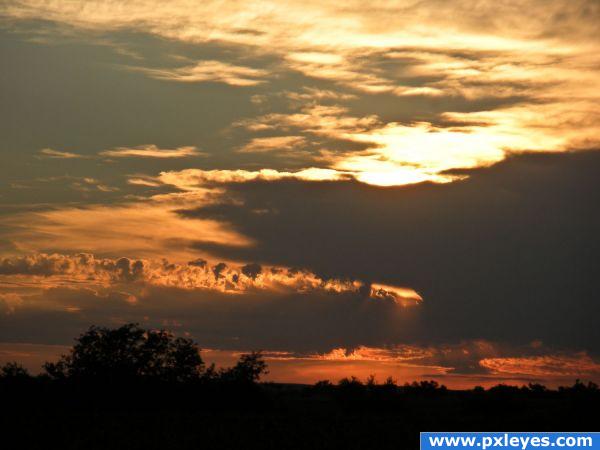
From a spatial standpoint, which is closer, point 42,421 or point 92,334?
point 42,421

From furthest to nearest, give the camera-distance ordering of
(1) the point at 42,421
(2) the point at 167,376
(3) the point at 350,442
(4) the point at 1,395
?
1. (2) the point at 167,376
2. (4) the point at 1,395
3. (1) the point at 42,421
4. (3) the point at 350,442

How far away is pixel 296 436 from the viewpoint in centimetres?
5738

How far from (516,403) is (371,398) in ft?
44.6

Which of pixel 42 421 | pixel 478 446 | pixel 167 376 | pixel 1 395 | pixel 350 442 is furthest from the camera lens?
pixel 167 376

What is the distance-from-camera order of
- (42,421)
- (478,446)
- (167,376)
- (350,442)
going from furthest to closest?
(167,376), (42,421), (350,442), (478,446)

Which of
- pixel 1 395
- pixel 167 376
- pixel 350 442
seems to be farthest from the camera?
pixel 167 376

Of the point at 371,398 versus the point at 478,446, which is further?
the point at 371,398

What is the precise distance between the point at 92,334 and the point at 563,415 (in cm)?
4031

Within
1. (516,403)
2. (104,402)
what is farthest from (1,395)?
(516,403)

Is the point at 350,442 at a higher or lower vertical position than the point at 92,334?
lower

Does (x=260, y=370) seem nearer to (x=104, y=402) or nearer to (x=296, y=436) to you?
(x=104, y=402)

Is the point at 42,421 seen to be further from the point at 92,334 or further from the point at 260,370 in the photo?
the point at 260,370

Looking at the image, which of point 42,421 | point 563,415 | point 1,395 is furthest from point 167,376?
point 563,415

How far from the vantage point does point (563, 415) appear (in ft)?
205
